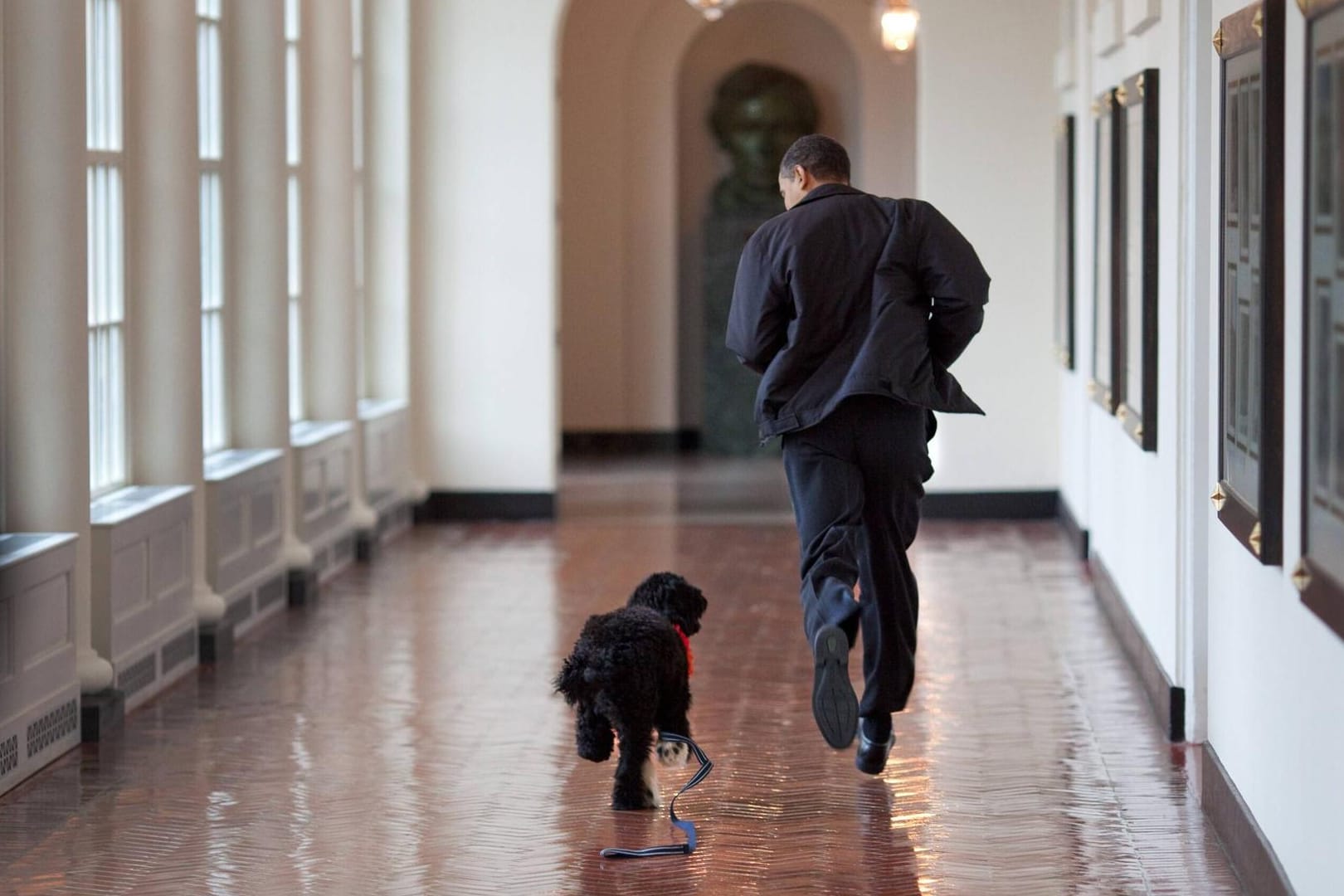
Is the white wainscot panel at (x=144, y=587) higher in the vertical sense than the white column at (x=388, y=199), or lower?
lower

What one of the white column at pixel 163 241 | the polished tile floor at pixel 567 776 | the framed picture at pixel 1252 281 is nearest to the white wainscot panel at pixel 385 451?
the polished tile floor at pixel 567 776

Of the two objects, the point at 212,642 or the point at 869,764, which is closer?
the point at 869,764

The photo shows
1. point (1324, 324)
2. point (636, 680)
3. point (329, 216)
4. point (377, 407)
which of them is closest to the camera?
point (1324, 324)

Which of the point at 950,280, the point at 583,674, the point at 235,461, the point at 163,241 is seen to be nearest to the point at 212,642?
the point at 235,461

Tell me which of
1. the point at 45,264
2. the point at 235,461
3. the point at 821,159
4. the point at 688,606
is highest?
the point at 821,159

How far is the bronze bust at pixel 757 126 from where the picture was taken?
15.8 meters

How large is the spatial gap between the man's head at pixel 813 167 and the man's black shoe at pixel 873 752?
1.56 metres

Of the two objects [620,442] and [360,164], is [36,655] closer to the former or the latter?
[360,164]

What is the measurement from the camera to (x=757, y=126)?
51.9ft

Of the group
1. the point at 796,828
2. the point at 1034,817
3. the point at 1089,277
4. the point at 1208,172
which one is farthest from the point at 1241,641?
the point at 1089,277

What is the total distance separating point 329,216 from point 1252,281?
630 cm

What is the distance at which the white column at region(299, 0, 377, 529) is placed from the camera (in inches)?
376

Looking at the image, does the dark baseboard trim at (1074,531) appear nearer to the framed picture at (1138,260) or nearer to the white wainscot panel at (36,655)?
the framed picture at (1138,260)

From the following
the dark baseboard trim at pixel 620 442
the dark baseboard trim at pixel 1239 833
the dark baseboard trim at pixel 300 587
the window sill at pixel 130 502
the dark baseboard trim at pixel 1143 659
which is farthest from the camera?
the dark baseboard trim at pixel 620 442
